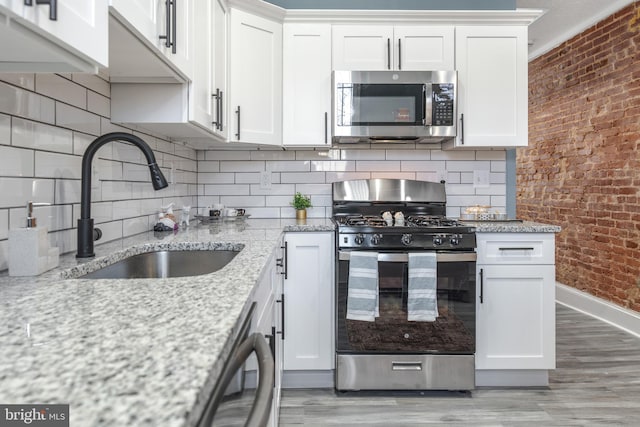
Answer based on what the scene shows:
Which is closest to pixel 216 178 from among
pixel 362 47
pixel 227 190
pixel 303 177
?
pixel 227 190

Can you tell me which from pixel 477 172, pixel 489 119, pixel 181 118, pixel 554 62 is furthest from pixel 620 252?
pixel 181 118

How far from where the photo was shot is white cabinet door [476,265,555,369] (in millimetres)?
2363

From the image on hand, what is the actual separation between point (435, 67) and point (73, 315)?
2.49m

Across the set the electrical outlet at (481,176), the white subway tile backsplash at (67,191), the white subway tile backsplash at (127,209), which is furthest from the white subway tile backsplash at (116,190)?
the electrical outlet at (481,176)

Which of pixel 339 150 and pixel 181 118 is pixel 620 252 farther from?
pixel 181 118

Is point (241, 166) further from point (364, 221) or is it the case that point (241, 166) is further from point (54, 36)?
point (54, 36)

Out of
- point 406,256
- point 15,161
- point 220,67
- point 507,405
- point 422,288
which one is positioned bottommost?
point 507,405

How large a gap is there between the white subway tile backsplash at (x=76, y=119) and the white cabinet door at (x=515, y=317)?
2.00 meters

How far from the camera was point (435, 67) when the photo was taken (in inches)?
105

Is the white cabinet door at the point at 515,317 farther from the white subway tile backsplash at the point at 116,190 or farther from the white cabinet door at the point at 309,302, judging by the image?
the white subway tile backsplash at the point at 116,190

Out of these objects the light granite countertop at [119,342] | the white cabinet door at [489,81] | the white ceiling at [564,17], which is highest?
the white ceiling at [564,17]

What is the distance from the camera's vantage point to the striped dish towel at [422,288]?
223 cm

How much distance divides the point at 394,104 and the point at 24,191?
1.98m

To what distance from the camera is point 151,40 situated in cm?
128
